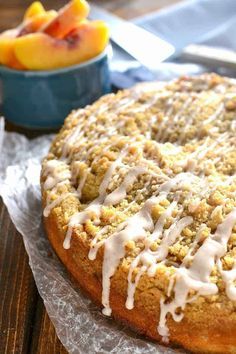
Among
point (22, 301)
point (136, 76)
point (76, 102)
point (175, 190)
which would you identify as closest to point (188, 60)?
point (136, 76)

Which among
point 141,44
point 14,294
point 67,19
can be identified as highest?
point 67,19

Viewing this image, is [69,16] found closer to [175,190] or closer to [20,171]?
[20,171]

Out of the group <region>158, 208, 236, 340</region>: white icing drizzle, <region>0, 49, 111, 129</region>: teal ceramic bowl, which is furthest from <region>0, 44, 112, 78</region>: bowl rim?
<region>158, 208, 236, 340</region>: white icing drizzle

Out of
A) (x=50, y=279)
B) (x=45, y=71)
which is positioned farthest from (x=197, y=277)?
(x=45, y=71)

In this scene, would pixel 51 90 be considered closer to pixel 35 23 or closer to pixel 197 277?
pixel 35 23

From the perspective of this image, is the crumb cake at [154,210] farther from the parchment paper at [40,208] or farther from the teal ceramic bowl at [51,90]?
the teal ceramic bowl at [51,90]

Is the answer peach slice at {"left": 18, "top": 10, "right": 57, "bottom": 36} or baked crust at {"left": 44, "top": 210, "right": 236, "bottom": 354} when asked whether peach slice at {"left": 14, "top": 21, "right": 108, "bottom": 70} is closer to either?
peach slice at {"left": 18, "top": 10, "right": 57, "bottom": 36}
